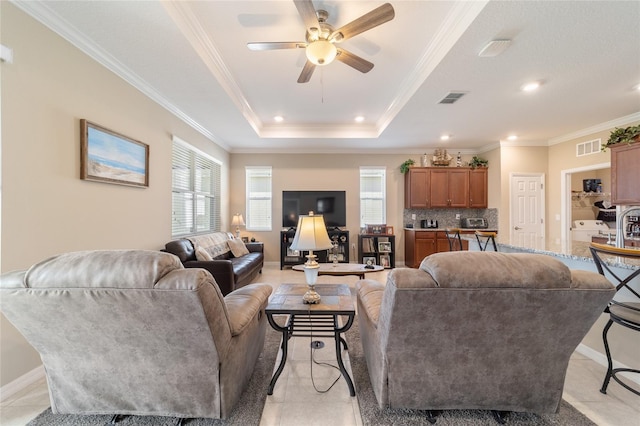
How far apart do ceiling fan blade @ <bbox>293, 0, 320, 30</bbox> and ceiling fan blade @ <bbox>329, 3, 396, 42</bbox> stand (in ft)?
0.59

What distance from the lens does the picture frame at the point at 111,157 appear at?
7.32 feet

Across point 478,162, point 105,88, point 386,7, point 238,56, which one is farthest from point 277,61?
point 478,162

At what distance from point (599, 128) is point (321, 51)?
522 centimetres

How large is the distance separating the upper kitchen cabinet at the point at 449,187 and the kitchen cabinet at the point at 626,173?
234 cm

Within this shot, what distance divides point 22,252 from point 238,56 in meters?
2.46

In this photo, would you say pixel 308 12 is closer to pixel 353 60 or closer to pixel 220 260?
pixel 353 60

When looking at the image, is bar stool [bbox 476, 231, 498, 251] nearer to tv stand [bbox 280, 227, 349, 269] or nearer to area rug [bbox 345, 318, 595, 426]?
area rug [bbox 345, 318, 595, 426]

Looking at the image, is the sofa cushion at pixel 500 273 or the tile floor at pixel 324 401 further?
the tile floor at pixel 324 401

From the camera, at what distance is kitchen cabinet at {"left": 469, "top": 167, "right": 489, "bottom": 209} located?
18.8 ft

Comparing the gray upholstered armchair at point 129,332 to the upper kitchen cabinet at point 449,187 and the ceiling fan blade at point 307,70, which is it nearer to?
the ceiling fan blade at point 307,70

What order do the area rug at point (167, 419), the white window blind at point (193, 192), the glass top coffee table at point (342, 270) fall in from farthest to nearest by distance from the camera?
the white window blind at point (193, 192), the glass top coffee table at point (342, 270), the area rug at point (167, 419)

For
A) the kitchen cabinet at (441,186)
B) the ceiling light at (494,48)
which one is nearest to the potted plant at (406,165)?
the kitchen cabinet at (441,186)

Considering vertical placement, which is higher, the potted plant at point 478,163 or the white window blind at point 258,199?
the potted plant at point 478,163

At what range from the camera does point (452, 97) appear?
3301 mm
